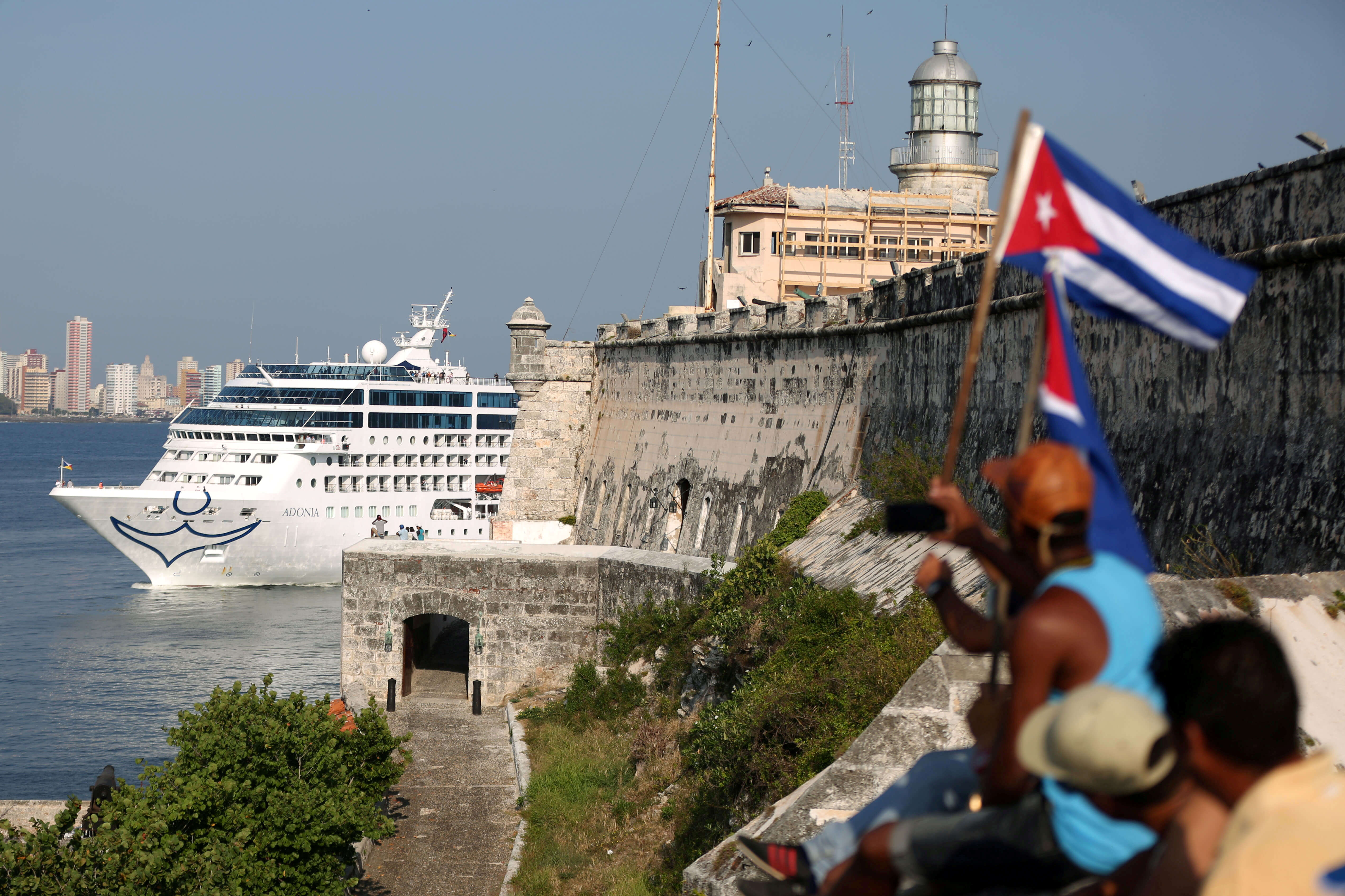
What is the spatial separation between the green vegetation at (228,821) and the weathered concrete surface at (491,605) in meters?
6.45

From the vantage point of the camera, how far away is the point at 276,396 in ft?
148

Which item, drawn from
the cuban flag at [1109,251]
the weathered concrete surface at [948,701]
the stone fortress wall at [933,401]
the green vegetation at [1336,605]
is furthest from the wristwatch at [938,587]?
the stone fortress wall at [933,401]

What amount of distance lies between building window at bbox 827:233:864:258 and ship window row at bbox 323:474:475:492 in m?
22.0

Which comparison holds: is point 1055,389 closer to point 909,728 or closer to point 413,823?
point 909,728

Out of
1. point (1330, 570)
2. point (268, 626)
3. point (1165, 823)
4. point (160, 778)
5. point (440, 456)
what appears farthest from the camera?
point (440, 456)

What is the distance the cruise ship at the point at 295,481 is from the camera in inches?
1706

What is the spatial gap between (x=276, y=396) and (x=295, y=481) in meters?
3.56

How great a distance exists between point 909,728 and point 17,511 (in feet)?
254

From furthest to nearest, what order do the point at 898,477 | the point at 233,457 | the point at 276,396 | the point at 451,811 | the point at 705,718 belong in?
the point at 276,396 < the point at 233,457 < the point at 451,811 < the point at 898,477 < the point at 705,718

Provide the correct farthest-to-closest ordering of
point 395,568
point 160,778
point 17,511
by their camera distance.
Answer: point 17,511, point 395,568, point 160,778

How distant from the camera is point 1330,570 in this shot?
6.74m

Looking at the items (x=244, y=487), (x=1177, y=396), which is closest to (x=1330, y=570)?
(x=1177, y=396)

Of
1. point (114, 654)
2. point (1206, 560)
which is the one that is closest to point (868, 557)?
point (1206, 560)

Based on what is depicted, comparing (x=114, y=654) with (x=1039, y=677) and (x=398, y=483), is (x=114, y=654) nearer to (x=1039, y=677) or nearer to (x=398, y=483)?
(x=398, y=483)
